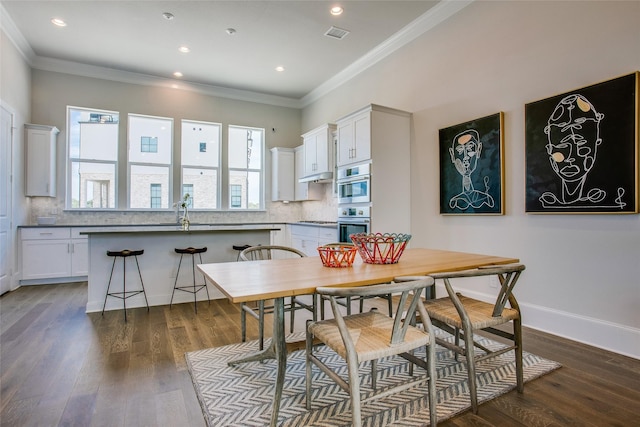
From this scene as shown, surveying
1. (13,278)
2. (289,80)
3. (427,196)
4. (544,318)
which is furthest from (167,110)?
(544,318)

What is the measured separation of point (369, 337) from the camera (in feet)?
5.16

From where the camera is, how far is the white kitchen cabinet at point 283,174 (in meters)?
6.59

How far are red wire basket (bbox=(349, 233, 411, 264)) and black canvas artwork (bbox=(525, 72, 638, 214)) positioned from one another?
1597mm

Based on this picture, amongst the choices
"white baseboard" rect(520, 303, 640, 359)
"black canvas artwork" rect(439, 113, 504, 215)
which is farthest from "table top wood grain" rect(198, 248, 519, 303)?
"black canvas artwork" rect(439, 113, 504, 215)

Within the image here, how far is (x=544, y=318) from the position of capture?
9.41 feet

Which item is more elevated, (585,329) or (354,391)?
(354,391)

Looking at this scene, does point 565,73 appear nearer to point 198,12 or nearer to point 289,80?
point 198,12

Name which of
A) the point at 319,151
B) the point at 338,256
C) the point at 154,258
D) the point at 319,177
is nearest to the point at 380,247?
the point at 338,256

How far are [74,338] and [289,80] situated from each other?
4.88 metres

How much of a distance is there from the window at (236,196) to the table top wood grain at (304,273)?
463cm

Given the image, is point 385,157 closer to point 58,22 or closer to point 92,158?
point 58,22

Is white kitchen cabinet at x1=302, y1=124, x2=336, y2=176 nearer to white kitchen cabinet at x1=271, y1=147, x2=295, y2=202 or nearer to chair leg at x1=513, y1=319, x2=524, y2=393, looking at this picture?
white kitchen cabinet at x1=271, y1=147, x2=295, y2=202

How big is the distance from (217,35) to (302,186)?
2.84m

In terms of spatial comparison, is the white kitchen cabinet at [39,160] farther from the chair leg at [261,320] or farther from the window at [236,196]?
the chair leg at [261,320]
